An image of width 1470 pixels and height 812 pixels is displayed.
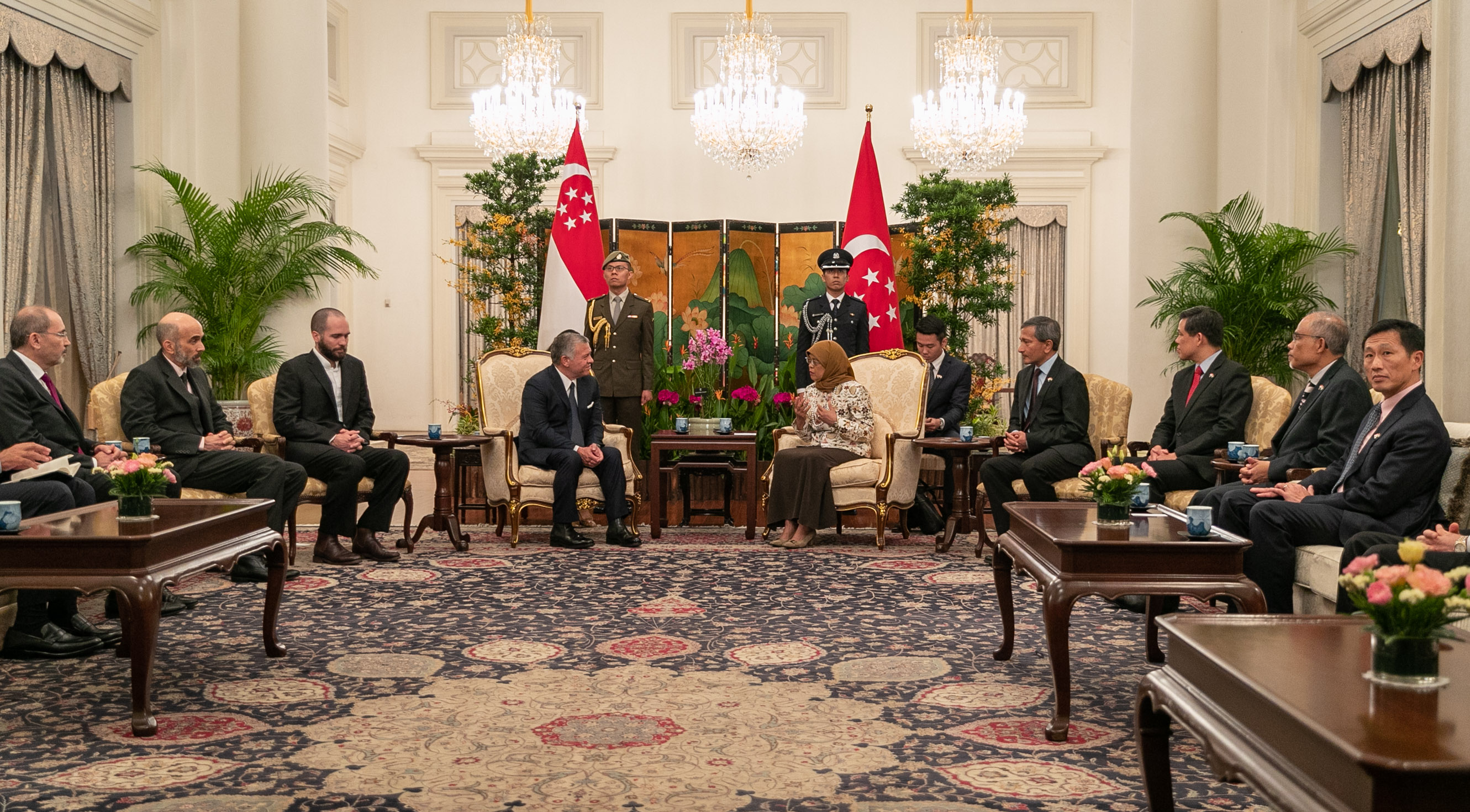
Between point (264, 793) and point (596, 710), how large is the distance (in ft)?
3.57

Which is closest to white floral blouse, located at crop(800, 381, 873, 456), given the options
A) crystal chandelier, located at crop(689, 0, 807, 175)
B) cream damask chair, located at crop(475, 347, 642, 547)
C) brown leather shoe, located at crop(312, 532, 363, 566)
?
cream damask chair, located at crop(475, 347, 642, 547)

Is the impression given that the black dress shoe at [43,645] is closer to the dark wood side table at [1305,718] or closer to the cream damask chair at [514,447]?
the cream damask chair at [514,447]

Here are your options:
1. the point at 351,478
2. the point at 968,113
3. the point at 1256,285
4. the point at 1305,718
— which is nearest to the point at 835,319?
the point at 1256,285

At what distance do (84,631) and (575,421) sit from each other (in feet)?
10.5

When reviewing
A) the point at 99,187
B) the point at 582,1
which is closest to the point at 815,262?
the point at 582,1

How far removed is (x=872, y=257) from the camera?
400 inches

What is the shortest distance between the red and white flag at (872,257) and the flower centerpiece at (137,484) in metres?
6.50

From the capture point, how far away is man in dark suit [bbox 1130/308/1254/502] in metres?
6.25

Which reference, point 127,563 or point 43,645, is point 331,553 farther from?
point 127,563

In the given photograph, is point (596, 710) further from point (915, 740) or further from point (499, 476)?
point (499, 476)

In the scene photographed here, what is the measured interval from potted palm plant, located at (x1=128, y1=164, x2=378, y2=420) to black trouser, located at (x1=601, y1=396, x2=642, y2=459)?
200cm

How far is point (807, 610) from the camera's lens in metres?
5.46

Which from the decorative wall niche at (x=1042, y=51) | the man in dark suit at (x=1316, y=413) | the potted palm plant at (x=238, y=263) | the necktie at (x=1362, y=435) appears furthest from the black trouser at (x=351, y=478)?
the decorative wall niche at (x=1042, y=51)

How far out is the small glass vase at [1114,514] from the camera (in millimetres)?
4082
